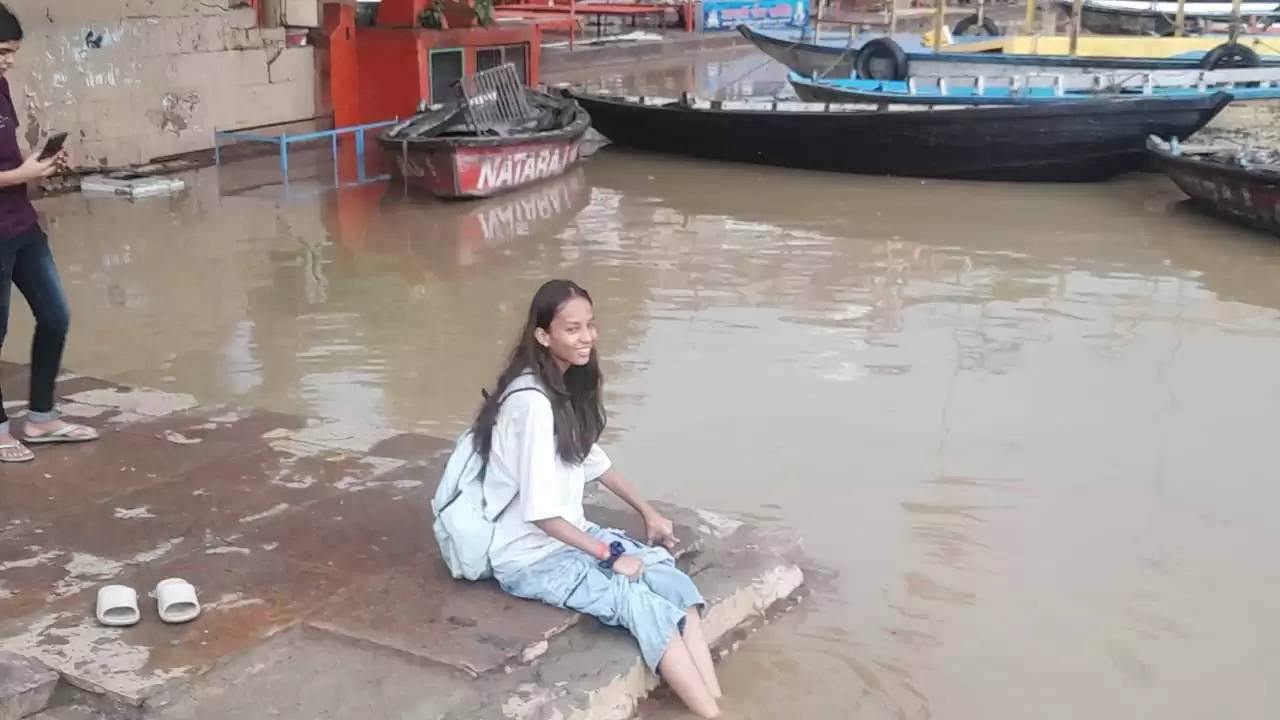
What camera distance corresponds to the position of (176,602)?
3.57 m

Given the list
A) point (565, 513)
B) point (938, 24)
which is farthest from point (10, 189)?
Result: point (938, 24)

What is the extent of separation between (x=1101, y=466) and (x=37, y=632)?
4.33m

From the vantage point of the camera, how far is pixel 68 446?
4961 millimetres

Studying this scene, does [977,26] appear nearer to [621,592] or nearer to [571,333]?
[571,333]

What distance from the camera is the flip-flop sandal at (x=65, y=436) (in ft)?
16.2

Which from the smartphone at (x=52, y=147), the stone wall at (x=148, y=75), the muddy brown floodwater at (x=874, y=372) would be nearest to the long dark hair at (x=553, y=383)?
the muddy brown floodwater at (x=874, y=372)

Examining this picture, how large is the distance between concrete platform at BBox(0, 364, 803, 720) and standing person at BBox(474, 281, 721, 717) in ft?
0.33

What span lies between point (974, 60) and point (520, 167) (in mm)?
6817

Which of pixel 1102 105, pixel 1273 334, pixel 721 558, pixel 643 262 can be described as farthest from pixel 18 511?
pixel 1102 105

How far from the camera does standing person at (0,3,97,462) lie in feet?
15.0

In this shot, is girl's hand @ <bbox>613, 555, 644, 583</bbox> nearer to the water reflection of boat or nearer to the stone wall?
the water reflection of boat

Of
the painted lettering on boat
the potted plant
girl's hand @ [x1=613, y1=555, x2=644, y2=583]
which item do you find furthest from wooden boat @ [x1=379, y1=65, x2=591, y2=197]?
girl's hand @ [x1=613, y1=555, x2=644, y2=583]

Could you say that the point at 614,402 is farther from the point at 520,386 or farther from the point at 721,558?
the point at 520,386

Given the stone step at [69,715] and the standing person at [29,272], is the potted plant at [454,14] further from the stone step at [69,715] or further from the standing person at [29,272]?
the stone step at [69,715]
